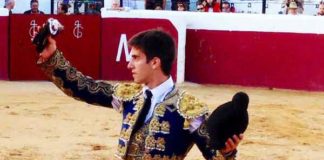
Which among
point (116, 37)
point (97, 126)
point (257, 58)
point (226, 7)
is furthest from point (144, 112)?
point (226, 7)

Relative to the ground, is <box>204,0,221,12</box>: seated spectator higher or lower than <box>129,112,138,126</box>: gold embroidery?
higher

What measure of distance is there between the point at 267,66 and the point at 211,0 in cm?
155

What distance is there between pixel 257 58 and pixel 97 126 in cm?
394

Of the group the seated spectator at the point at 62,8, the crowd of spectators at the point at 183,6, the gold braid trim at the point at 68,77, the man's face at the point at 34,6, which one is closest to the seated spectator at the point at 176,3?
the crowd of spectators at the point at 183,6

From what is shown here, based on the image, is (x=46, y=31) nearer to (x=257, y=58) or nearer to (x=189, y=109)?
(x=189, y=109)

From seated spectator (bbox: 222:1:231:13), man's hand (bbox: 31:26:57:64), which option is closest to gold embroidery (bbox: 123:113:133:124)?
man's hand (bbox: 31:26:57:64)

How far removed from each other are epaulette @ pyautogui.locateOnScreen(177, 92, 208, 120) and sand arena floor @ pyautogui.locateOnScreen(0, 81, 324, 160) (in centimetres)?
353

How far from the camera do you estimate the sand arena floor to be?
650 centimetres

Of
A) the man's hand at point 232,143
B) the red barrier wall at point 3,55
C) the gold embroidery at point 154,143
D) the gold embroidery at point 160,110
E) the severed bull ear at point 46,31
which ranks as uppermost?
the severed bull ear at point 46,31

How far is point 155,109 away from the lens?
8.79 ft

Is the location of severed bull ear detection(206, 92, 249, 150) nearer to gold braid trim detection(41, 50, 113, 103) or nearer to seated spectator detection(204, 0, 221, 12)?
gold braid trim detection(41, 50, 113, 103)

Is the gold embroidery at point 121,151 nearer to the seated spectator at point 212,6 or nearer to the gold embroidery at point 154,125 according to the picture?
the gold embroidery at point 154,125

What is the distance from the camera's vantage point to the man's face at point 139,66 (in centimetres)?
261

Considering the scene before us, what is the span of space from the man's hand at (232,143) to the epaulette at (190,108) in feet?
0.65
